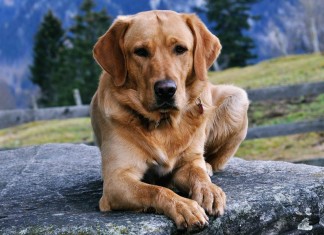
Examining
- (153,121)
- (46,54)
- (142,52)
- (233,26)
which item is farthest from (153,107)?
(46,54)

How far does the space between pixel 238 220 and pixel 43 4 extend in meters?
138

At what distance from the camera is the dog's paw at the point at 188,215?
9.00 feet

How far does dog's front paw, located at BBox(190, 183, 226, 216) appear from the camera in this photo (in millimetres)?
2953

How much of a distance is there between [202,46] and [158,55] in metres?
0.46

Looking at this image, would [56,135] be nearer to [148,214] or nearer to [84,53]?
[148,214]

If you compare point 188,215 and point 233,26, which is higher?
point 188,215

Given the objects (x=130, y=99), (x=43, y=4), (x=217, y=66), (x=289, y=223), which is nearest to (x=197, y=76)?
(x=130, y=99)

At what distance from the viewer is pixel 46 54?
4369 centimetres

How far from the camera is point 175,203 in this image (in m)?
2.85

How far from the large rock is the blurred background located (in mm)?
2543

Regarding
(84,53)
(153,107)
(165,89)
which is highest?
(165,89)

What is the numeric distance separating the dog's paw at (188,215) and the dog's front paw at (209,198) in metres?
0.13

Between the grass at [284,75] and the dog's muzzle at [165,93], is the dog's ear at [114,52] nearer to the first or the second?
the dog's muzzle at [165,93]

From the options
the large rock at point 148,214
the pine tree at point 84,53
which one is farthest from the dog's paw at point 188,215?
the pine tree at point 84,53
